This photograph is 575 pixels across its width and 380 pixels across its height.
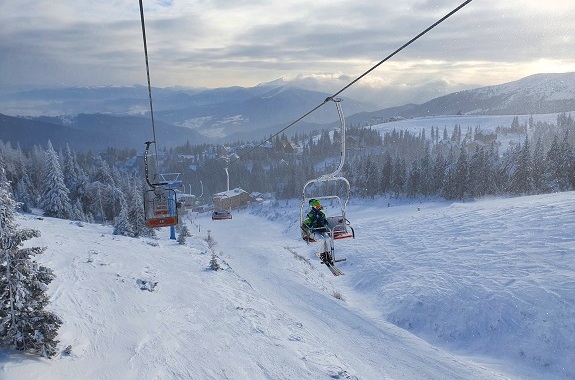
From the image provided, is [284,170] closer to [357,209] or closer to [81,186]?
[357,209]

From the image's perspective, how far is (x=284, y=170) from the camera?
145000 millimetres

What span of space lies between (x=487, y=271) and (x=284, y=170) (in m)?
120

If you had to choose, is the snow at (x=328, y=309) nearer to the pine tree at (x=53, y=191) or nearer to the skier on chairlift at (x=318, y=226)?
the skier on chairlift at (x=318, y=226)

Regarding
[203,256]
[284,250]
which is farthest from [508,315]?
[284,250]

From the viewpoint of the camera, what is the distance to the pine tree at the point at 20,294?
10.8 metres

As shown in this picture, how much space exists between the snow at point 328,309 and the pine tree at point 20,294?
A: 0.47 metres

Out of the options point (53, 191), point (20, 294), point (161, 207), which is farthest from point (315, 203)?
point (53, 191)

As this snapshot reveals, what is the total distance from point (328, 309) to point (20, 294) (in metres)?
17.3

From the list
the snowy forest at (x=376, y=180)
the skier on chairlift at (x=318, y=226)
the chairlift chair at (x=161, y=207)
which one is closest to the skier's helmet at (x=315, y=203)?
the skier on chairlift at (x=318, y=226)

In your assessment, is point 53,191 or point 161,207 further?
point 53,191

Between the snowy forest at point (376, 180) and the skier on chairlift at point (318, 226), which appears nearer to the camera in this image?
the skier on chairlift at point (318, 226)

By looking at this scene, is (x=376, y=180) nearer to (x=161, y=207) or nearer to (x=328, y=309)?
(x=328, y=309)

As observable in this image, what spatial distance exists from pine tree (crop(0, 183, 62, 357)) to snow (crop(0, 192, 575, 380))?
47 centimetres

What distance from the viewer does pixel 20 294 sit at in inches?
426
